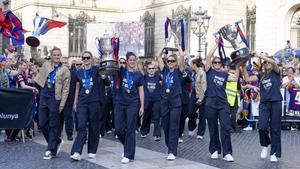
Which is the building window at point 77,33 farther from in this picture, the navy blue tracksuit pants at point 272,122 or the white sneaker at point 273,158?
the white sneaker at point 273,158

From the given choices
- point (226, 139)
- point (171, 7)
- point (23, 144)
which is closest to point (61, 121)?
point (23, 144)

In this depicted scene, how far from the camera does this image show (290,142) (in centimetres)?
1227

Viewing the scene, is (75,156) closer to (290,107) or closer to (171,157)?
(171,157)

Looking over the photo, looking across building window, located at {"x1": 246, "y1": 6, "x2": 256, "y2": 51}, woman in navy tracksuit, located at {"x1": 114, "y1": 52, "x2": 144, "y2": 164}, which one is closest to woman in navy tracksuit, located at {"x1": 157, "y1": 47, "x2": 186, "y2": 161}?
woman in navy tracksuit, located at {"x1": 114, "y1": 52, "x2": 144, "y2": 164}

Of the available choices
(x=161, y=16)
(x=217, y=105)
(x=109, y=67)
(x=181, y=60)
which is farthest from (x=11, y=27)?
(x=161, y=16)

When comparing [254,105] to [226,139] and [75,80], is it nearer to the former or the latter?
[226,139]

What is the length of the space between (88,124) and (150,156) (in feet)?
4.64

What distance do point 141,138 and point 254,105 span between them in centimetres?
448

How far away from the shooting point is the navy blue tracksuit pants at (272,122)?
9.38 m

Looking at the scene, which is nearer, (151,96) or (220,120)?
(220,120)

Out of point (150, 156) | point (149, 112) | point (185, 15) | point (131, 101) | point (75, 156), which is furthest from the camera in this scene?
point (185, 15)

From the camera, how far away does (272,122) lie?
944 centimetres

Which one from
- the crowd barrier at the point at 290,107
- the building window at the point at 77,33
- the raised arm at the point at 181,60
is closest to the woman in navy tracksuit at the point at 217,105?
the raised arm at the point at 181,60

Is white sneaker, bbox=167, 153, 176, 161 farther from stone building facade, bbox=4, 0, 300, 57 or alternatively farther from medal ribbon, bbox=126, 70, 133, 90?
stone building facade, bbox=4, 0, 300, 57
